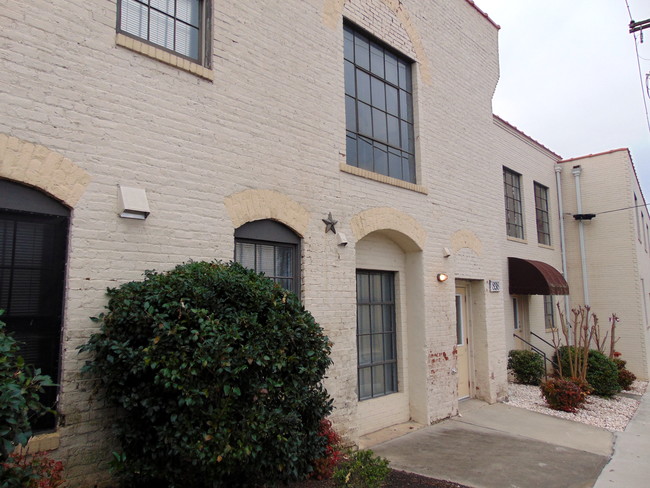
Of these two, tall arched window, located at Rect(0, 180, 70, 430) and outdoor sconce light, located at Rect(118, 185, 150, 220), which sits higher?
outdoor sconce light, located at Rect(118, 185, 150, 220)

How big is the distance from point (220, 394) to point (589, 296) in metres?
14.8

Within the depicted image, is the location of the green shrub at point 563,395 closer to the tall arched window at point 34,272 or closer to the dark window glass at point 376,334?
the dark window glass at point 376,334

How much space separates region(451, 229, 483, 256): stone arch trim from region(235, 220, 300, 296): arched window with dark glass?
3.83 metres

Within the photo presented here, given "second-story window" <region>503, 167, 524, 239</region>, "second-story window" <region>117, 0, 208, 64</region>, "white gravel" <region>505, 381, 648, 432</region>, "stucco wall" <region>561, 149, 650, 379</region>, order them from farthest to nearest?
"stucco wall" <region>561, 149, 650, 379</region> < "second-story window" <region>503, 167, 524, 239</region> < "white gravel" <region>505, 381, 648, 432</region> < "second-story window" <region>117, 0, 208, 64</region>

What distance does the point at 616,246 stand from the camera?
1538 centimetres

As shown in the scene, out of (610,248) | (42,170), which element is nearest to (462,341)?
(42,170)

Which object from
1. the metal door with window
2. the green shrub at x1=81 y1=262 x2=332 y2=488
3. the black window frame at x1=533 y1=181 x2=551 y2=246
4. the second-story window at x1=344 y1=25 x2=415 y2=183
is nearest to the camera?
the green shrub at x1=81 y1=262 x2=332 y2=488

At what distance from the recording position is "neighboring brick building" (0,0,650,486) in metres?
4.27

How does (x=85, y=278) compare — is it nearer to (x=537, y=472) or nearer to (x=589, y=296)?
(x=537, y=472)

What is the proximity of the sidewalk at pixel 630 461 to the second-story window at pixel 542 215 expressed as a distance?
679cm

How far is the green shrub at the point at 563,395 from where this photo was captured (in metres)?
9.29

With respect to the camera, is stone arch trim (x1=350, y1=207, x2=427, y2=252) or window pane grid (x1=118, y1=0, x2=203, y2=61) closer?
window pane grid (x1=118, y1=0, x2=203, y2=61)

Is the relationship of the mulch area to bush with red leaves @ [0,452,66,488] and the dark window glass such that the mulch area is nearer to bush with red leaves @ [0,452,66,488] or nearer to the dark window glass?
the dark window glass

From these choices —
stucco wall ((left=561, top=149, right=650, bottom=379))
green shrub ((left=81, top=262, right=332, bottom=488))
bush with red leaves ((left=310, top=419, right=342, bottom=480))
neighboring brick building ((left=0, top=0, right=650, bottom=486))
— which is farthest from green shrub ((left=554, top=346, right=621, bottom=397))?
green shrub ((left=81, top=262, right=332, bottom=488))
